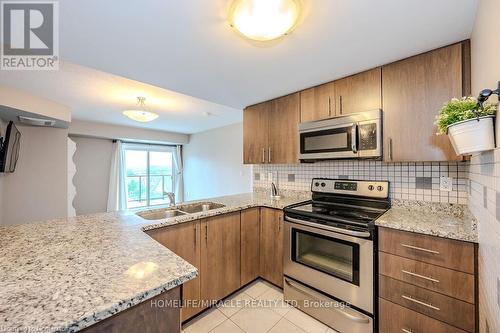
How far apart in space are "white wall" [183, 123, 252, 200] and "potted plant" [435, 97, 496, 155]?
3378 millimetres

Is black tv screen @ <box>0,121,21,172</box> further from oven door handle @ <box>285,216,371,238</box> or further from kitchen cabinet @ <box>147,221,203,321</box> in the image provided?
oven door handle @ <box>285,216,371,238</box>

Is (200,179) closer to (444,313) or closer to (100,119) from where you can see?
(100,119)

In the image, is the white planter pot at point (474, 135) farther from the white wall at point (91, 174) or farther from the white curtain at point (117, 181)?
the white wall at point (91, 174)

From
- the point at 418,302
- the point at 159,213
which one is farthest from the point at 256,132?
the point at 418,302

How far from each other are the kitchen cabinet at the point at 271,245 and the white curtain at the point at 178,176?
15.3 feet

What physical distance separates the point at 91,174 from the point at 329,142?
5511mm

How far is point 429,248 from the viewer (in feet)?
4.04

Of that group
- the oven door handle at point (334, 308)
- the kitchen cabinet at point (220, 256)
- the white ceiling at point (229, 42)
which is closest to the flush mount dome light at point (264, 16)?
the white ceiling at point (229, 42)

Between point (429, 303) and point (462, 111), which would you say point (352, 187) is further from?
point (462, 111)

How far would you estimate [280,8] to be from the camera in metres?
0.93

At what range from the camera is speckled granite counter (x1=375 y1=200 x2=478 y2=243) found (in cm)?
118

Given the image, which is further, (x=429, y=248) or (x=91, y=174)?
(x=91, y=174)

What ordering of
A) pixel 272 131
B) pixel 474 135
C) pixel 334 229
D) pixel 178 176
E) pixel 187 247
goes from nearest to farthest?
pixel 474 135, pixel 334 229, pixel 187 247, pixel 272 131, pixel 178 176

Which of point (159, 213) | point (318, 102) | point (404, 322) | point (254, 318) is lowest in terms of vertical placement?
point (254, 318)
